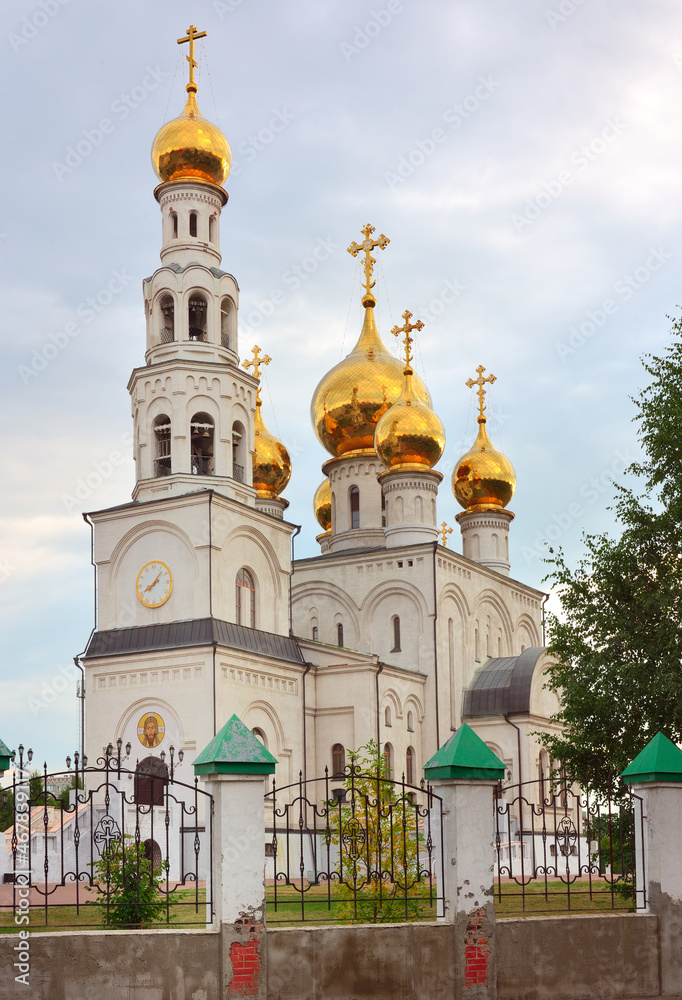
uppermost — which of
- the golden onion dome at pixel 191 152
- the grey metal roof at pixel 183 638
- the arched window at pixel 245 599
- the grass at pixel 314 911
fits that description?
the golden onion dome at pixel 191 152

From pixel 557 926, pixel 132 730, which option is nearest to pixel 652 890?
pixel 557 926

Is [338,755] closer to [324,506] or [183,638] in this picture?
[183,638]

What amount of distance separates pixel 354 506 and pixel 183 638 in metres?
11.0

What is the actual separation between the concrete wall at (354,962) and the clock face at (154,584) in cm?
1577

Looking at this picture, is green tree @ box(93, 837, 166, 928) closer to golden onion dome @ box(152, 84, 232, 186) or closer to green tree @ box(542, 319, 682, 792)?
green tree @ box(542, 319, 682, 792)

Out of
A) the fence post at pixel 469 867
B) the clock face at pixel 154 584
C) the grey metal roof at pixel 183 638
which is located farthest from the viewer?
the clock face at pixel 154 584

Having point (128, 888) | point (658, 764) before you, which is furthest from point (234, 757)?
point (658, 764)

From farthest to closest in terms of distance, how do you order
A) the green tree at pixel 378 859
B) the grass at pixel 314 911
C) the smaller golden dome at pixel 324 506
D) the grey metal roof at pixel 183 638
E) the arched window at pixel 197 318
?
the smaller golden dome at pixel 324 506, the arched window at pixel 197 318, the grey metal roof at pixel 183 638, the green tree at pixel 378 859, the grass at pixel 314 911

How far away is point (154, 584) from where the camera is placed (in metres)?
24.1

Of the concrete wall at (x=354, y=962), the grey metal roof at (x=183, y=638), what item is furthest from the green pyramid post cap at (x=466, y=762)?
the grey metal roof at (x=183, y=638)

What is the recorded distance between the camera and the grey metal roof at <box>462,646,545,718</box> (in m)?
28.4

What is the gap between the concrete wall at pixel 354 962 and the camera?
7980 mm

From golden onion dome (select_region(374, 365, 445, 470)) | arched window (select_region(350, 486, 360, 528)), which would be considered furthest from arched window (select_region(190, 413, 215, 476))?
arched window (select_region(350, 486, 360, 528))

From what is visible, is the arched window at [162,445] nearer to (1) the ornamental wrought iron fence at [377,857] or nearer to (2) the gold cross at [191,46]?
(2) the gold cross at [191,46]
